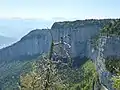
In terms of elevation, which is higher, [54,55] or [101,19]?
[54,55]

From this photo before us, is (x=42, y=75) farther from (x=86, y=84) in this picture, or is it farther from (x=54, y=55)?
(x=86, y=84)

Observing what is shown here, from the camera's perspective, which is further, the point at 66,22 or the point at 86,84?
the point at 66,22

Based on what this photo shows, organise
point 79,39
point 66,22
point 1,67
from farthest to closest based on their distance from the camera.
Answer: point 1,67 < point 66,22 < point 79,39

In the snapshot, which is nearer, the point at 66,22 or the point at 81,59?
the point at 81,59

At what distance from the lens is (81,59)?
460 ft

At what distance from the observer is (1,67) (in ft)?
646

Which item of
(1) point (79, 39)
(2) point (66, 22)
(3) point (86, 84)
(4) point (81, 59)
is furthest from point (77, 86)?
(2) point (66, 22)

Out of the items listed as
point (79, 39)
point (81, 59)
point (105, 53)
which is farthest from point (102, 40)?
point (79, 39)

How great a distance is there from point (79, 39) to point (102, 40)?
58.3m

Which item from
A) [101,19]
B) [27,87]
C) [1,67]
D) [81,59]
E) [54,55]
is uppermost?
[54,55]

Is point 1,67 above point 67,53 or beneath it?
beneath

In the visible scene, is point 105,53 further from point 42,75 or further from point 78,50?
point 42,75

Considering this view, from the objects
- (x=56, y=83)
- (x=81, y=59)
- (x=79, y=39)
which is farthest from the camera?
(x=79, y=39)

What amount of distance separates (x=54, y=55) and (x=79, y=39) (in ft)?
464
